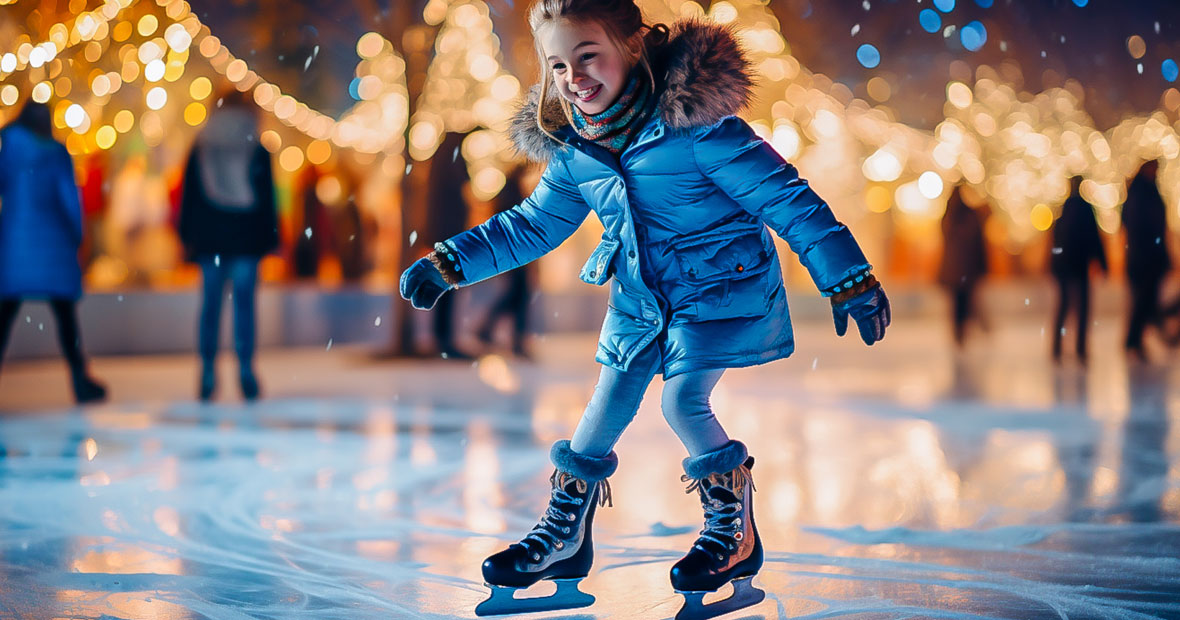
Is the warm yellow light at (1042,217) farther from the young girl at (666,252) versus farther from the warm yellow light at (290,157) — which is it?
the young girl at (666,252)

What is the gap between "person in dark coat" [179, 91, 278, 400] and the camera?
5.33m

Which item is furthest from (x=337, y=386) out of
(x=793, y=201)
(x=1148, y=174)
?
(x=1148, y=174)

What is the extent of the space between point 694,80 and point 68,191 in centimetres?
425

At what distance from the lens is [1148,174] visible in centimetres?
769

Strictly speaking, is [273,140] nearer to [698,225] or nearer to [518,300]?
[518,300]

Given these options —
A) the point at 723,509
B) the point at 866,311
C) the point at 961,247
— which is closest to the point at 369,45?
the point at 961,247

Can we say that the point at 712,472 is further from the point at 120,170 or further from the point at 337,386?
the point at 120,170

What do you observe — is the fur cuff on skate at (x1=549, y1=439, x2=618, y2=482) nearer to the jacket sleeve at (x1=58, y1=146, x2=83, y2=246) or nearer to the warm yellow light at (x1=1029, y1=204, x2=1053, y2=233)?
the jacket sleeve at (x1=58, y1=146, x2=83, y2=246)

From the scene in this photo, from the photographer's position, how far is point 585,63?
79.7 inches

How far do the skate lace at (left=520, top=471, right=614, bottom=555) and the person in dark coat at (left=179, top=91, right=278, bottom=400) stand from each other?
142 inches

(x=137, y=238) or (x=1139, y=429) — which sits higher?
(x=137, y=238)

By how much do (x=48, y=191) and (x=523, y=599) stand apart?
426cm

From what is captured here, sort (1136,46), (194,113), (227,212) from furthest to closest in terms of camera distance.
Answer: (1136,46)
(194,113)
(227,212)

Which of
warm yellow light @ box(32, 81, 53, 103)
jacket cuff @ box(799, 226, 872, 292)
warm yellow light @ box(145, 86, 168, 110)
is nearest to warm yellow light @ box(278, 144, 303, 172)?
warm yellow light @ box(145, 86, 168, 110)
